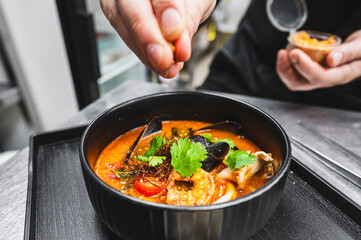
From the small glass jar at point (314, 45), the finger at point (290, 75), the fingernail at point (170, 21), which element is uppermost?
the fingernail at point (170, 21)

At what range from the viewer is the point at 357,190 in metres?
1.02

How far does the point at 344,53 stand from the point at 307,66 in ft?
0.67

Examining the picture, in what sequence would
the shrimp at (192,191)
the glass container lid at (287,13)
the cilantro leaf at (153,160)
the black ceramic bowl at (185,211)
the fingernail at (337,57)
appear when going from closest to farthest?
the black ceramic bowl at (185,211), the shrimp at (192,191), the cilantro leaf at (153,160), the fingernail at (337,57), the glass container lid at (287,13)

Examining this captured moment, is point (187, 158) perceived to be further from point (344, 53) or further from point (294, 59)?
point (344, 53)

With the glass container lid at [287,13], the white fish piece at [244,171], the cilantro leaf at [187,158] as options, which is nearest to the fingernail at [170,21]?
the cilantro leaf at [187,158]

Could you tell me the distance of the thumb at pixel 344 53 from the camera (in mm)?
1418

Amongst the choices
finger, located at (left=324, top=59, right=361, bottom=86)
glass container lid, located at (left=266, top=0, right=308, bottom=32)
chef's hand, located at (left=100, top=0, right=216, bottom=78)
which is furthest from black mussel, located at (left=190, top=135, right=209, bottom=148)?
glass container lid, located at (left=266, top=0, right=308, bottom=32)

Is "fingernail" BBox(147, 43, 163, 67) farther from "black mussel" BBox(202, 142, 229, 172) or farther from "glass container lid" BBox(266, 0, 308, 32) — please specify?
"glass container lid" BBox(266, 0, 308, 32)

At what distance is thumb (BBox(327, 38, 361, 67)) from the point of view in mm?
1418

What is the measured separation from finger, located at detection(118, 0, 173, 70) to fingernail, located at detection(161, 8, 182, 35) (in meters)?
0.02

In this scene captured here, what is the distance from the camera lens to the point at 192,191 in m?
0.74

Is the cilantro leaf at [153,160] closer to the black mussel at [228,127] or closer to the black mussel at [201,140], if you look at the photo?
the black mussel at [201,140]

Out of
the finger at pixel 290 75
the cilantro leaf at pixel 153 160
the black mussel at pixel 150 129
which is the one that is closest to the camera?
the cilantro leaf at pixel 153 160

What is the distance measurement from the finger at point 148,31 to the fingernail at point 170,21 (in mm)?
18
